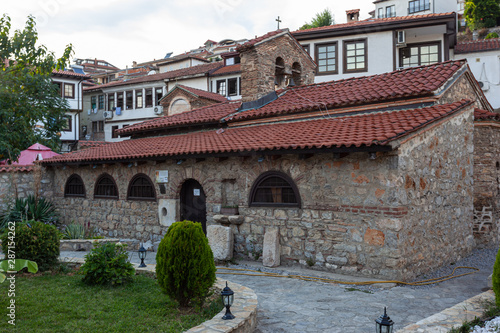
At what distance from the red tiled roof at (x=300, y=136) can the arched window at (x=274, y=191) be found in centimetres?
74

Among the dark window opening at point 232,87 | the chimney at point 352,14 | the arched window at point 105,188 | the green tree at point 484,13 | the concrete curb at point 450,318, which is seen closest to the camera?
the concrete curb at point 450,318

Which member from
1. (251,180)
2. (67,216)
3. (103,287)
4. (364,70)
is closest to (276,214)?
(251,180)

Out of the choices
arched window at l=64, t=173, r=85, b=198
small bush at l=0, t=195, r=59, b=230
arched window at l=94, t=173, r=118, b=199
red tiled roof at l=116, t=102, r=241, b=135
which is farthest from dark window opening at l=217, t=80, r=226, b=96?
arched window at l=94, t=173, r=118, b=199

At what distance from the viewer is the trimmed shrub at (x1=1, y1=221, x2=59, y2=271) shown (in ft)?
23.0

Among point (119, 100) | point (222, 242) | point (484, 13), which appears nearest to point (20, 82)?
point (222, 242)

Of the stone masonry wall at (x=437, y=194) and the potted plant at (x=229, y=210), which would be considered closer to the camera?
the stone masonry wall at (x=437, y=194)

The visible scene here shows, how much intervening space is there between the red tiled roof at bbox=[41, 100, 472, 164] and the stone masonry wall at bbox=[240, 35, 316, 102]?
5.55 ft

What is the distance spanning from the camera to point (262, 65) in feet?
42.6

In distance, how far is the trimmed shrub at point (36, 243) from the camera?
7.02 meters

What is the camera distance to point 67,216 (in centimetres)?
1445

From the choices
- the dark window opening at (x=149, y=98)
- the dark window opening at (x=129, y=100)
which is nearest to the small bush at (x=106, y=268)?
the dark window opening at (x=149, y=98)

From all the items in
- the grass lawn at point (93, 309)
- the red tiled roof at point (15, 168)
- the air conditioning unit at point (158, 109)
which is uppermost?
the air conditioning unit at point (158, 109)

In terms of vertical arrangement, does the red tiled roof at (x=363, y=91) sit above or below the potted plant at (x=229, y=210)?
above

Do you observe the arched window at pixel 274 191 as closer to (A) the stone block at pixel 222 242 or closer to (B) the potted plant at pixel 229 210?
(B) the potted plant at pixel 229 210
